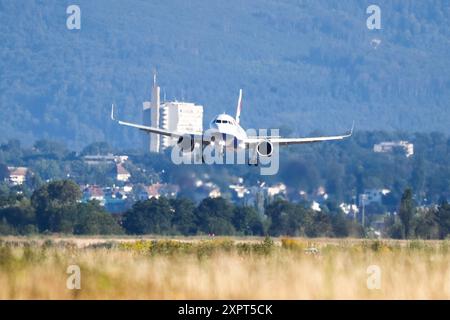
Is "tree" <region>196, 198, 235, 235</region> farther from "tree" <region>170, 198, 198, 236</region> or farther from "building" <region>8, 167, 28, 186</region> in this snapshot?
"building" <region>8, 167, 28, 186</region>

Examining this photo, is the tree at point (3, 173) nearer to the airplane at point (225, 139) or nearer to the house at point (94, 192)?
the house at point (94, 192)

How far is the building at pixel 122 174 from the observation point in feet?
558

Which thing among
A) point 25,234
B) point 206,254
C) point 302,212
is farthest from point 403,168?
point 206,254

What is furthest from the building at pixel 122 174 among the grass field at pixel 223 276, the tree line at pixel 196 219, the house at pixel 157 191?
the grass field at pixel 223 276

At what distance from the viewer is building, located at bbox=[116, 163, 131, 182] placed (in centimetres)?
17012

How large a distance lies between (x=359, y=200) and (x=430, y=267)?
74402 millimetres

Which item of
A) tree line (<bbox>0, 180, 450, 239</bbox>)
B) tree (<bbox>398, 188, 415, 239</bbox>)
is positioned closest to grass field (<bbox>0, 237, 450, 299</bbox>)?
tree line (<bbox>0, 180, 450, 239</bbox>)

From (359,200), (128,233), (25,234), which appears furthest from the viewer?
(359,200)

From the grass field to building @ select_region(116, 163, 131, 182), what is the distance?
12175 cm

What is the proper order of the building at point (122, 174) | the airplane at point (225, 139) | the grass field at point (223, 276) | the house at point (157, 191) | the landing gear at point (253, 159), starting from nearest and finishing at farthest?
the grass field at point (223, 276), the landing gear at point (253, 159), the airplane at point (225, 139), the house at point (157, 191), the building at point (122, 174)

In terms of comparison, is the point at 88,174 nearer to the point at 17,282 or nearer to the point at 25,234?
the point at 25,234

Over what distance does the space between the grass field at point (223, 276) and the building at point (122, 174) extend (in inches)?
4793

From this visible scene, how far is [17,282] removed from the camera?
132ft

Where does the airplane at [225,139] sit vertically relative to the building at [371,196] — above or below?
above
